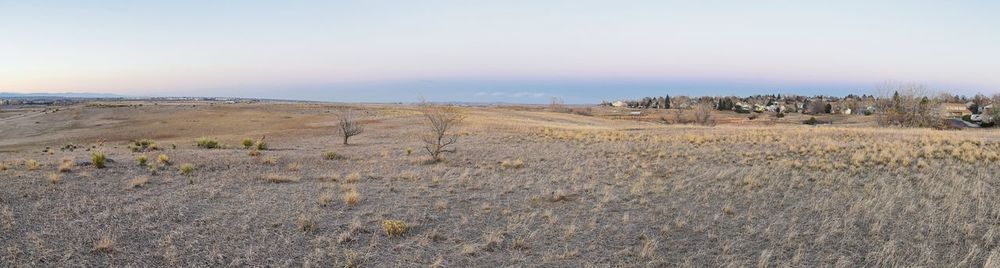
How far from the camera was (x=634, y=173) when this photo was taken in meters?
15.2

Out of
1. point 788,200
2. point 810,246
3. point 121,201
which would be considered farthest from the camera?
point 788,200

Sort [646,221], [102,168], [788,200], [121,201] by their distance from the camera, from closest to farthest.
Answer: [646,221] → [121,201] → [788,200] → [102,168]

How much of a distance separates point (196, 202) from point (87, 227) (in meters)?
2.26

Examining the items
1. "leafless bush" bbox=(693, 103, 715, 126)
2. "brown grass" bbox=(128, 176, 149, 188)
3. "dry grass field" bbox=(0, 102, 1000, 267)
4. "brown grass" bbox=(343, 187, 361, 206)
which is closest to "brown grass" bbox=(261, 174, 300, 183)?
"dry grass field" bbox=(0, 102, 1000, 267)

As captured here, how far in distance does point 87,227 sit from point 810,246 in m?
10.4

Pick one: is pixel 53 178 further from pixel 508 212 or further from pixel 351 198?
pixel 508 212

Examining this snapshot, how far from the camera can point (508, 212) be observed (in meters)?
9.99

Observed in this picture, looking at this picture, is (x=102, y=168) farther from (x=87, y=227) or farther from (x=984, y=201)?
(x=984, y=201)

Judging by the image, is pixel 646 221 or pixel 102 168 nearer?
pixel 646 221

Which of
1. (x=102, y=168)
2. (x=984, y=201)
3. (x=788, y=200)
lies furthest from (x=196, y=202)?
(x=984, y=201)

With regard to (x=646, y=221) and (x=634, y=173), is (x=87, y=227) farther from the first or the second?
(x=634, y=173)

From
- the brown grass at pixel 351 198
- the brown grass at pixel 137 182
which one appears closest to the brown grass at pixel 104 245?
the brown grass at pixel 351 198

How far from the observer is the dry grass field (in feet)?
24.0

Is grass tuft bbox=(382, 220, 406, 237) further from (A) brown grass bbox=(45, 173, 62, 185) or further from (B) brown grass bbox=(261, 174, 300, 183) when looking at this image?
(A) brown grass bbox=(45, 173, 62, 185)
